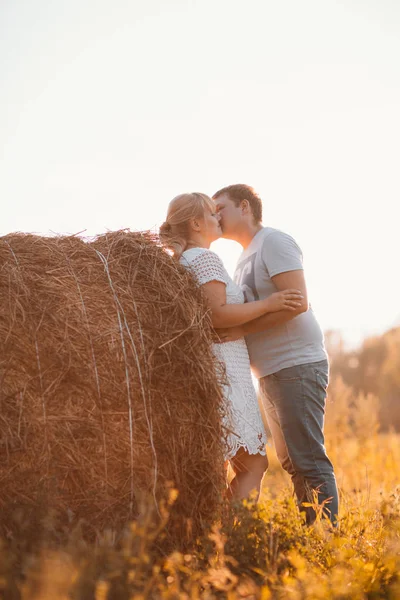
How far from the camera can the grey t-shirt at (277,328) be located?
388 centimetres

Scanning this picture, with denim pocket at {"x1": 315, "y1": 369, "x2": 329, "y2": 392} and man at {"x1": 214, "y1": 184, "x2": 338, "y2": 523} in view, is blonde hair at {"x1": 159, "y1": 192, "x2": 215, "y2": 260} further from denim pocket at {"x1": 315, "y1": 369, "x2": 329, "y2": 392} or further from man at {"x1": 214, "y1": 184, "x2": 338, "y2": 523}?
denim pocket at {"x1": 315, "y1": 369, "x2": 329, "y2": 392}

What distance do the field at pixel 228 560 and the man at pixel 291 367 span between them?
1.14 ft

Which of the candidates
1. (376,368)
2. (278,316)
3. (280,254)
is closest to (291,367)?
(278,316)

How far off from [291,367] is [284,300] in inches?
19.2

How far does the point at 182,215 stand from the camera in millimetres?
3846

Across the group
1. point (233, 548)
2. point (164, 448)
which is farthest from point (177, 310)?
point (233, 548)

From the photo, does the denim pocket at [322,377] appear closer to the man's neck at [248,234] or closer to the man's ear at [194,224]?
the man's neck at [248,234]

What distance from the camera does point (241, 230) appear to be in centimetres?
434

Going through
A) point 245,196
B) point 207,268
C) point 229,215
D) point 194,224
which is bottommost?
point 207,268

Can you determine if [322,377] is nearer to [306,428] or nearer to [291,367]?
[291,367]

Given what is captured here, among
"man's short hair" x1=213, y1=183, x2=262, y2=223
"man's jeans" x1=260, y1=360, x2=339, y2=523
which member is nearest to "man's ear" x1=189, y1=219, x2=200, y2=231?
"man's short hair" x1=213, y1=183, x2=262, y2=223

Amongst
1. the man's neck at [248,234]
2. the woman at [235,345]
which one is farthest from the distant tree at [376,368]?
the woman at [235,345]

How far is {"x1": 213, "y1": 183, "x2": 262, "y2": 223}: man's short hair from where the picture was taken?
A: 4371 mm

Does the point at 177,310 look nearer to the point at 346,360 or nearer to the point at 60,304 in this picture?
the point at 60,304
